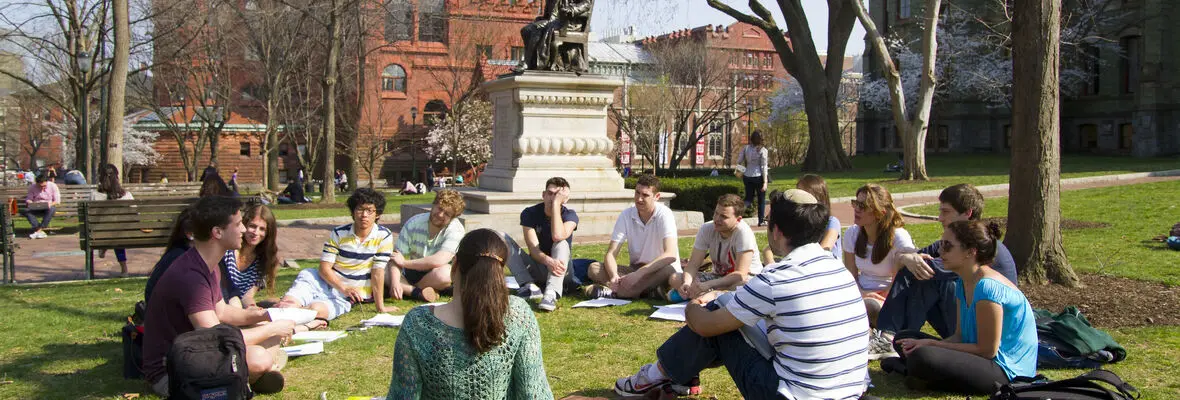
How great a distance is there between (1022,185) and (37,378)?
769cm

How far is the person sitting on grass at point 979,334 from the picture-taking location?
4867mm

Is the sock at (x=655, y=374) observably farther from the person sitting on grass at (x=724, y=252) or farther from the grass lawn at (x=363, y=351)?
the person sitting on grass at (x=724, y=252)

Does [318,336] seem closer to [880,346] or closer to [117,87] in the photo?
[880,346]

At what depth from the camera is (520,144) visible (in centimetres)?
1327

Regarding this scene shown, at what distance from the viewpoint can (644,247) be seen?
8336 millimetres

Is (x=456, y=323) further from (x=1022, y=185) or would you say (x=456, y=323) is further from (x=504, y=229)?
(x=504, y=229)

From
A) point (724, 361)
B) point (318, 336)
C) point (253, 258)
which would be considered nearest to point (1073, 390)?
point (724, 361)

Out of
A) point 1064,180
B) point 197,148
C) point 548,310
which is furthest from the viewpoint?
point 197,148

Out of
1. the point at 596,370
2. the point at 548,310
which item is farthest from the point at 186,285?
the point at 548,310

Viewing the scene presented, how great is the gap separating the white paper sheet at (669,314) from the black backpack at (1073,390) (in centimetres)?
320

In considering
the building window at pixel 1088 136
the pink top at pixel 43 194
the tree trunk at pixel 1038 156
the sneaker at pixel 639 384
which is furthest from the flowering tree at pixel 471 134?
the sneaker at pixel 639 384

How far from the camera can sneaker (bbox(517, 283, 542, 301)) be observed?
27.0 feet

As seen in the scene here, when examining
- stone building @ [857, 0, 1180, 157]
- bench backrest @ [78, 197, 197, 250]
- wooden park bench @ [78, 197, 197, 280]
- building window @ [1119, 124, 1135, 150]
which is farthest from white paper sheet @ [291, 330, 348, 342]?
building window @ [1119, 124, 1135, 150]

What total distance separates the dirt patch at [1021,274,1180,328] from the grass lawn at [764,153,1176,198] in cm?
1359
